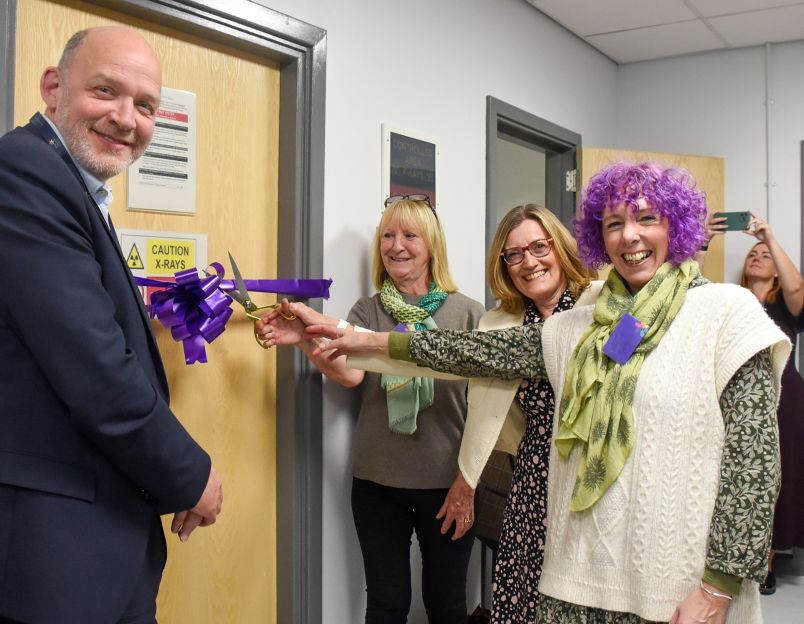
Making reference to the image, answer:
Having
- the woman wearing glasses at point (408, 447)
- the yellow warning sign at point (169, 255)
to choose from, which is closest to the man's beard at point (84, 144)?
the yellow warning sign at point (169, 255)

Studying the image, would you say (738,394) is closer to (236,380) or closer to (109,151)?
(109,151)

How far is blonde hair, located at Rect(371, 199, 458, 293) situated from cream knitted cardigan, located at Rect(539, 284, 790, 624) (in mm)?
917

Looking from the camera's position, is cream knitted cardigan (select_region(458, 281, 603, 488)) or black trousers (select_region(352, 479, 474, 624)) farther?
black trousers (select_region(352, 479, 474, 624))

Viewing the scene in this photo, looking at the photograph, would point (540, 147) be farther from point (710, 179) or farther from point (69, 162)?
point (69, 162)

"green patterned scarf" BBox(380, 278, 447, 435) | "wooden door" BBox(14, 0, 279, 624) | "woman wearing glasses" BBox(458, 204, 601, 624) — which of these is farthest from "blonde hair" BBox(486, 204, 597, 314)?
"wooden door" BBox(14, 0, 279, 624)

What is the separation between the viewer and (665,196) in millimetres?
1500

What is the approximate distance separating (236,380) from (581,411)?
39.4 inches

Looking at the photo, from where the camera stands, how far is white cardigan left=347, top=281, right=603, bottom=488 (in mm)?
1882

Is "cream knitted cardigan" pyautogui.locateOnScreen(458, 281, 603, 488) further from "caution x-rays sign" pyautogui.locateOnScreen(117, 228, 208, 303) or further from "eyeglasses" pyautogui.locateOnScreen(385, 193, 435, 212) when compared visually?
"caution x-rays sign" pyautogui.locateOnScreen(117, 228, 208, 303)

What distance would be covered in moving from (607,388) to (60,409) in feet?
3.19

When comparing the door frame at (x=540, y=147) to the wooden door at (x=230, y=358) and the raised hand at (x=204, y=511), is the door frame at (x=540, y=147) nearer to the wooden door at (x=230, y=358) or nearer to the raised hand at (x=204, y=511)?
the wooden door at (x=230, y=358)

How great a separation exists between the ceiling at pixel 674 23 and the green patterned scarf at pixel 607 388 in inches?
90.4

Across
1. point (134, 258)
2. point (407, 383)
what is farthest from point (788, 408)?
point (134, 258)

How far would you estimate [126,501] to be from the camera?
1.18 m
